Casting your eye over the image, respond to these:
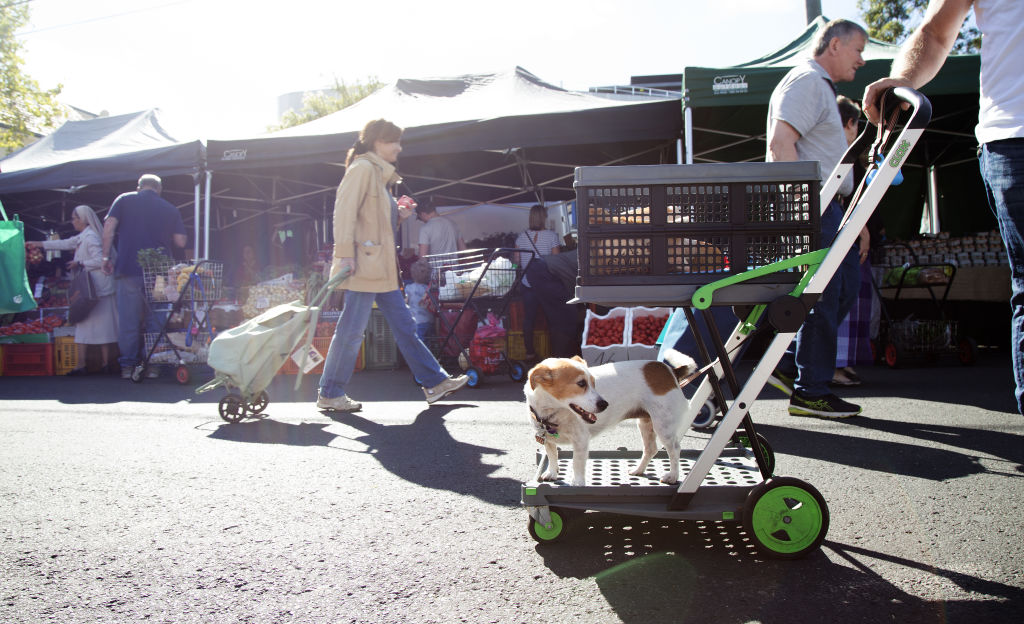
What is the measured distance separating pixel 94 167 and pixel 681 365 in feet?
33.0

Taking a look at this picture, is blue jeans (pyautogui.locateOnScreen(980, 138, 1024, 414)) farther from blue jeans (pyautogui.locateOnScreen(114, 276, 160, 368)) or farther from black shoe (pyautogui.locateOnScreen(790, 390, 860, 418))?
blue jeans (pyautogui.locateOnScreen(114, 276, 160, 368))

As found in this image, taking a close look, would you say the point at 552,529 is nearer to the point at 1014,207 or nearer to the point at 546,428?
the point at 546,428

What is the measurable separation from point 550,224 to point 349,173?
7.17 metres

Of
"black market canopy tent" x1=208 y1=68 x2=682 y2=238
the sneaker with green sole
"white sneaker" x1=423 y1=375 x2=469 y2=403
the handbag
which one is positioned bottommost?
"white sneaker" x1=423 y1=375 x2=469 y2=403

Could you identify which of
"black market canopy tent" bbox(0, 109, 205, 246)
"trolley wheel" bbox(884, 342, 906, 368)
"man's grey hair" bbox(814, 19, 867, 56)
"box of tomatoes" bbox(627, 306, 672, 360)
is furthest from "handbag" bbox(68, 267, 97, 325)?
"trolley wheel" bbox(884, 342, 906, 368)

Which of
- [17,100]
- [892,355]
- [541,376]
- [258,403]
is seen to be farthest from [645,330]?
[17,100]

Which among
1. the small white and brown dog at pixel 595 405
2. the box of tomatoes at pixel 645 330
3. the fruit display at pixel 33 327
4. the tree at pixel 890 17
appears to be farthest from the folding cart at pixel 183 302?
the tree at pixel 890 17

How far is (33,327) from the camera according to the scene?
369 inches

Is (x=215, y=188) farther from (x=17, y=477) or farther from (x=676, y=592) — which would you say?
(x=676, y=592)

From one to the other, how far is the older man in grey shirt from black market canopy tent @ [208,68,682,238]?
126 inches

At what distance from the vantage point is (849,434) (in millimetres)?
3893

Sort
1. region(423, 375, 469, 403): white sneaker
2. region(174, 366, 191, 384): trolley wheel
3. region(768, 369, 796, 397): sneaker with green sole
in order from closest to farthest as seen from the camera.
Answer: region(768, 369, 796, 397): sneaker with green sole → region(423, 375, 469, 403): white sneaker → region(174, 366, 191, 384): trolley wheel

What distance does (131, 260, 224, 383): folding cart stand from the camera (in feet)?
25.2

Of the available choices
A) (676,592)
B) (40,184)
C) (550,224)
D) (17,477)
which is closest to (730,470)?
(676,592)
